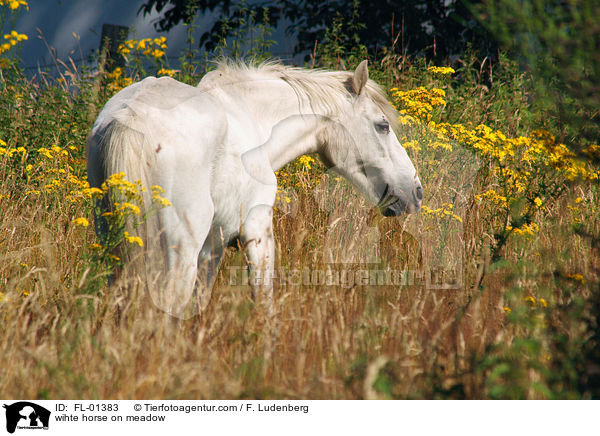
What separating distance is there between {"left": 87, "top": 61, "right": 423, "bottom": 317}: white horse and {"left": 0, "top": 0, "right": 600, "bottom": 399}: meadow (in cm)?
17

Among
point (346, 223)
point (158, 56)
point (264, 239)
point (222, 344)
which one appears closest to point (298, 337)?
point (222, 344)

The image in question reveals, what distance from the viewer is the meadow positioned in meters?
2.14

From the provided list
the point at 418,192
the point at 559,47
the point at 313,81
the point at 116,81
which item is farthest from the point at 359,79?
the point at 116,81

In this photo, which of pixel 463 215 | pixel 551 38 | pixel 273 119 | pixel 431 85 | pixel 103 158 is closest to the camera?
pixel 551 38

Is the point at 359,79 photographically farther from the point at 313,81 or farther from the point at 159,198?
the point at 159,198

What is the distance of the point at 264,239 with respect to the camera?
3.20m

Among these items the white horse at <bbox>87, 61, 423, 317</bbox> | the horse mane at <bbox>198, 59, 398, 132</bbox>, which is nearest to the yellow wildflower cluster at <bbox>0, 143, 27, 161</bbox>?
the white horse at <bbox>87, 61, 423, 317</bbox>

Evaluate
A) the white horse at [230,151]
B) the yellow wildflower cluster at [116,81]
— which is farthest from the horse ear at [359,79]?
the yellow wildflower cluster at [116,81]

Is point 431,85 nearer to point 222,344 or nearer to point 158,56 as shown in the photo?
point 158,56

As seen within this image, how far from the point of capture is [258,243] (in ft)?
10.4

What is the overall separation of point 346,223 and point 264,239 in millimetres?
1623

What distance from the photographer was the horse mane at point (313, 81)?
3590mm
